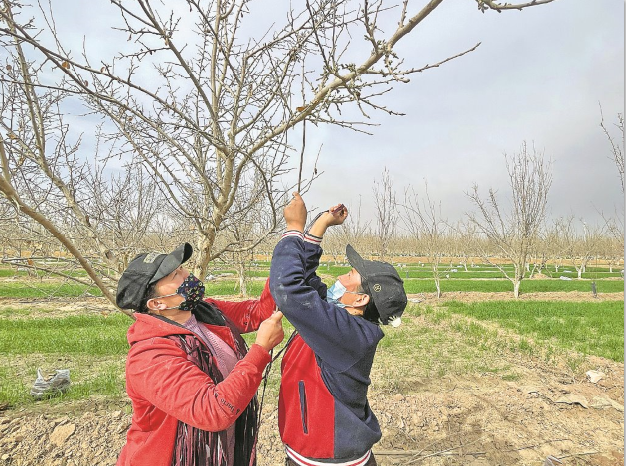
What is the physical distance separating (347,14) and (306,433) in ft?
6.90

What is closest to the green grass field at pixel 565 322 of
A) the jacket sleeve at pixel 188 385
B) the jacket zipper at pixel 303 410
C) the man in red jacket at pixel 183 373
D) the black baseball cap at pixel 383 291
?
the black baseball cap at pixel 383 291

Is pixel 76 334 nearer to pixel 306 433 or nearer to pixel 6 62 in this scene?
pixel 6 62

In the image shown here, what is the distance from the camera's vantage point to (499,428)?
4.04 metres

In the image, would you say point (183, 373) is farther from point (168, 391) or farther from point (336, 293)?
point (336, 293)

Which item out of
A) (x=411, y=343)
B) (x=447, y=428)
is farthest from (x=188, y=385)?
(x=411, y=343)

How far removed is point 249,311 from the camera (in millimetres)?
1960

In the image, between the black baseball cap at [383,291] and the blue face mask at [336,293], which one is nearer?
the black baseball cap at [383,291]

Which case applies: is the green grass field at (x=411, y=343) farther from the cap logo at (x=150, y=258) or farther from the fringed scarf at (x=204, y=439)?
the cap logo at (x=150, y=258)

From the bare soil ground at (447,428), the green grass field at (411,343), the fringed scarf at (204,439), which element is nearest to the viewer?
the fringed scarf at (204,439)

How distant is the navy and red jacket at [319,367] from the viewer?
129 cm

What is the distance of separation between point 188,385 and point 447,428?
12.3 ft

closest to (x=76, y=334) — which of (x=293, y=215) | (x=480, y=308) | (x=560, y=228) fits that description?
(x=293, y=215)

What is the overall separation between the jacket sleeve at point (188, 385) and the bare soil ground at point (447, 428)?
2.56 metres

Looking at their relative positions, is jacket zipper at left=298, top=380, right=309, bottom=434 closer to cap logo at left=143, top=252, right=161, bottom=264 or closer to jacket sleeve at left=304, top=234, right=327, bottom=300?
jacket sleeve at left=304, top=234, right=327, bottom=300
